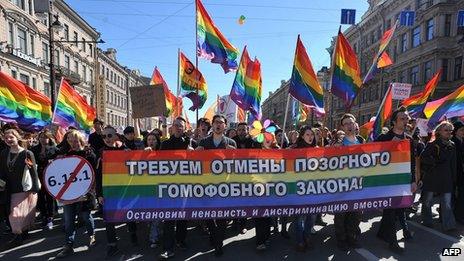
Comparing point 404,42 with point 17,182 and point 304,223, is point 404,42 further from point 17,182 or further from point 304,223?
point 17,182

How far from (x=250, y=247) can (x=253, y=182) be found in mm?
1143

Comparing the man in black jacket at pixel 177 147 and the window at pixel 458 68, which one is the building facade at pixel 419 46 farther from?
the man in black jacket at pixel 177 147

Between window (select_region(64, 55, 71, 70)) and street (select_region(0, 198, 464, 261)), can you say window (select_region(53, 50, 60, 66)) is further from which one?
street (select_region(0, 198, 464, 261))

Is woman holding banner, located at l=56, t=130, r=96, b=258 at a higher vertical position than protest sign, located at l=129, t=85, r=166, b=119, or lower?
lower

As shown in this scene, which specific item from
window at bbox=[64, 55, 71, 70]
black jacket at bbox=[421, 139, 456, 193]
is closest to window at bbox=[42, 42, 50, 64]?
window at bbox=[64, 55, 71, 70]

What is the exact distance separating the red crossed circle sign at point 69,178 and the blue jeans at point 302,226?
3.00 m

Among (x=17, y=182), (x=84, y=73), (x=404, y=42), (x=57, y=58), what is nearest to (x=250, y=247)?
(x=17, y=182)

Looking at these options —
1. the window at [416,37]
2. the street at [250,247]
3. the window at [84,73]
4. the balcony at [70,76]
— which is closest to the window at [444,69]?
the window at [416,37]

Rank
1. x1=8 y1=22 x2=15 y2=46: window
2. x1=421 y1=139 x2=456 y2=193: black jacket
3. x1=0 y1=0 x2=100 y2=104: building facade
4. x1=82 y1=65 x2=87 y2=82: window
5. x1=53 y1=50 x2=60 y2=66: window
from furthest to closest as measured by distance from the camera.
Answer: x1=82 y1=65 x2=87 y2=82: window
x1=53 y1=50 x2=60 y2=66: window
x1=8 y1=22 x2=15 y2=46: window
x1=0 y1=0 x2=100 y2=104: building facade
x1=421 y1=139 x2=456 y2=193: black jacket

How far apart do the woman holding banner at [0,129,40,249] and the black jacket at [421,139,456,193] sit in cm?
636

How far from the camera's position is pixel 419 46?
33906 millimetres

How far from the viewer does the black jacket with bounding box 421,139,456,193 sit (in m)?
5.81

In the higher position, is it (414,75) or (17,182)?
(414,75)

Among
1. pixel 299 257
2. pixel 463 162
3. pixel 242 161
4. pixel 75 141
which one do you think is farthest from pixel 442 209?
pixel 75 141
